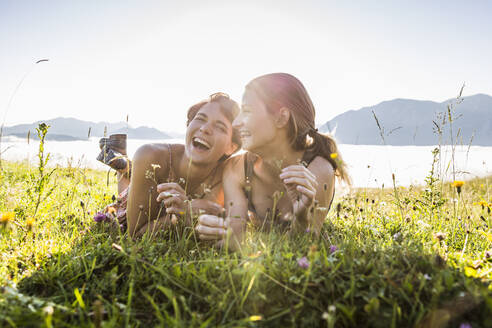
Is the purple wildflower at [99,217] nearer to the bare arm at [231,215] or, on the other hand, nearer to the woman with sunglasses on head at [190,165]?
the woman with sunglasses on head at [190,165]

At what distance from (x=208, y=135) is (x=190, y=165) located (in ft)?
1.33

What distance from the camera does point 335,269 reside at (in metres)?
1.63

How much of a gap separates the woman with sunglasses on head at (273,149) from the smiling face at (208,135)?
0.27 meters

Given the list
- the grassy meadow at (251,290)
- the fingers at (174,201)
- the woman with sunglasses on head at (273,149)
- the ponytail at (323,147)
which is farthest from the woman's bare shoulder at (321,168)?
the fingers at (174,201)

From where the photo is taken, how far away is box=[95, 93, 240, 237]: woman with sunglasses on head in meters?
3.14

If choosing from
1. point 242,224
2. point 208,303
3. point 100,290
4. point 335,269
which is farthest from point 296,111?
point 100,290

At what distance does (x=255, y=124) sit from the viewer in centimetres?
303

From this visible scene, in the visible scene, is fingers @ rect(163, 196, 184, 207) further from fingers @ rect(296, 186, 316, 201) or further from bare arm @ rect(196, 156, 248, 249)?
fingers @ rect(296, 186, 316, 201)

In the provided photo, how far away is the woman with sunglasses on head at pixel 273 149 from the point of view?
302 centimetres

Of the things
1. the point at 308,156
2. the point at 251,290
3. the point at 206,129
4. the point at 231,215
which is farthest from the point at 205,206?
the point at 251,290

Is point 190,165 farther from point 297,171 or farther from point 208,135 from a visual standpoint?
point 297,171

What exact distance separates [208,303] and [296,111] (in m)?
2.22

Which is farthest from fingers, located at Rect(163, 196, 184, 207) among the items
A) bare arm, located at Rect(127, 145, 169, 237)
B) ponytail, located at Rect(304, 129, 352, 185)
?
ponytail, located at Rect(304, 129, 352, 185)

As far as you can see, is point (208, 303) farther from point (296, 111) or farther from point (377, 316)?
point (296, 111)
